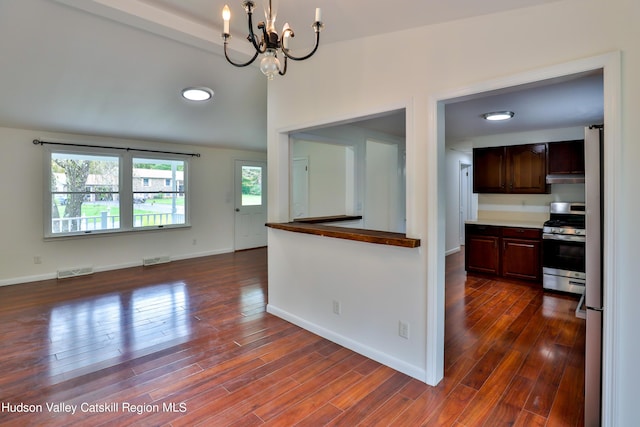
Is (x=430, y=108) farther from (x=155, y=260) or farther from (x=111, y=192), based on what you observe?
(x=155, y=260)

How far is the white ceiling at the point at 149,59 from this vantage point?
2277mm

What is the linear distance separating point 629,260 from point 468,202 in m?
6.86

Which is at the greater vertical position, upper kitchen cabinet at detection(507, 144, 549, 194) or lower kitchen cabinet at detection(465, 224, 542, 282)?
upper kitchen cabinet at detection(507, 144, 549, 194)

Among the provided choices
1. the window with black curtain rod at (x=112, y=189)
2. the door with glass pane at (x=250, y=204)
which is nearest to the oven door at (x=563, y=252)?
the door with glass pane at (x=250, y=204)

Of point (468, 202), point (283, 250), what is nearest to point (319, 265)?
point (283, 250)

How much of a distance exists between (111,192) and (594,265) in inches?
244

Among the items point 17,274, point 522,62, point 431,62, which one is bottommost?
point 17,274

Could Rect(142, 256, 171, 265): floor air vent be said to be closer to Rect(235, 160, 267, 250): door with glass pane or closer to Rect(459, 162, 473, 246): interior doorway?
Rect(235, 160, 267, 250): door with glass pane

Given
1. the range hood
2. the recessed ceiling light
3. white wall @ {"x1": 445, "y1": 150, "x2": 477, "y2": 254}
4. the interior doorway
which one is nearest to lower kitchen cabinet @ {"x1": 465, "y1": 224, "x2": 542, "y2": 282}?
the range hood

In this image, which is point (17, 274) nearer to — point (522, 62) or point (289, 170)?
point (289, 170)

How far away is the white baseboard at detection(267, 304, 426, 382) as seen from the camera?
2.36 metres

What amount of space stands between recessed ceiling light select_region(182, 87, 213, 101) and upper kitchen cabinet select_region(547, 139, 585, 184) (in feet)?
15.7

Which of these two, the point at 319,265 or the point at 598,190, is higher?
the point at 598,190

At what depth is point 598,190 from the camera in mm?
1688
